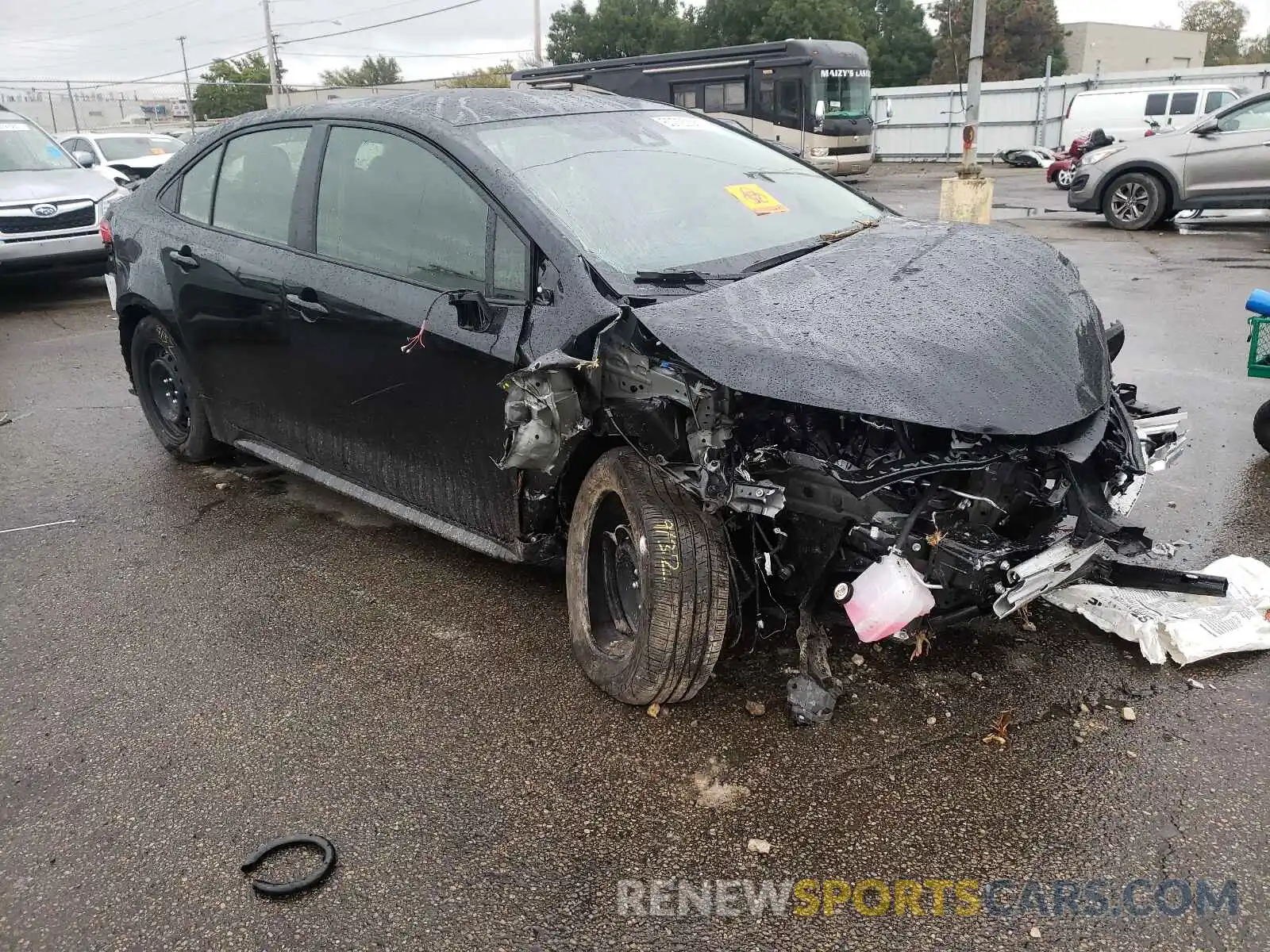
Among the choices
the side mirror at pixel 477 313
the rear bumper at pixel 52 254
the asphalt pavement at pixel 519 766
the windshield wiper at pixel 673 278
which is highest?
the windshield wiper at pixel 673 278

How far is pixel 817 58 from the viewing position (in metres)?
21.7

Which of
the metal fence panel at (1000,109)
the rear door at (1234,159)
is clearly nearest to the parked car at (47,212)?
the rear door at (1234,159)

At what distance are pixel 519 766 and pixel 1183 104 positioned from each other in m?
25.9

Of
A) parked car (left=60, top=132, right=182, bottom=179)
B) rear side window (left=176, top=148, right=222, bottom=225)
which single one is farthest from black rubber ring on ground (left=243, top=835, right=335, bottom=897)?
parked car (left=60, top=132, right=182, bottom=179)

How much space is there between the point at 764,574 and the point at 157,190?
391 cm

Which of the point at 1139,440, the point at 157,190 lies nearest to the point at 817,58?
the point at 157,190

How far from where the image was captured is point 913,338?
8.07 feet

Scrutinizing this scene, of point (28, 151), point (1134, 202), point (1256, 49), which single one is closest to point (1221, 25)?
point (1256, 49)

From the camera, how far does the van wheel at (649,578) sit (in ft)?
8.87

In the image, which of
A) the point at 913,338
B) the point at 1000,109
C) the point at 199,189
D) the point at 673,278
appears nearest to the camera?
the point at 913,338

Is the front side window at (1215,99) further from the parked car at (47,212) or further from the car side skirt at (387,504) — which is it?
the car side skirt at (387,504)

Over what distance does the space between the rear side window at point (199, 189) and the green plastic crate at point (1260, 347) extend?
4882 millimetres

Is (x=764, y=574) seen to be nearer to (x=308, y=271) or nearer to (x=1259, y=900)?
(x=1259, y=900)

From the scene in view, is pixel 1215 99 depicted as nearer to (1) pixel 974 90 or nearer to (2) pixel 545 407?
(1) pixel 974 90
